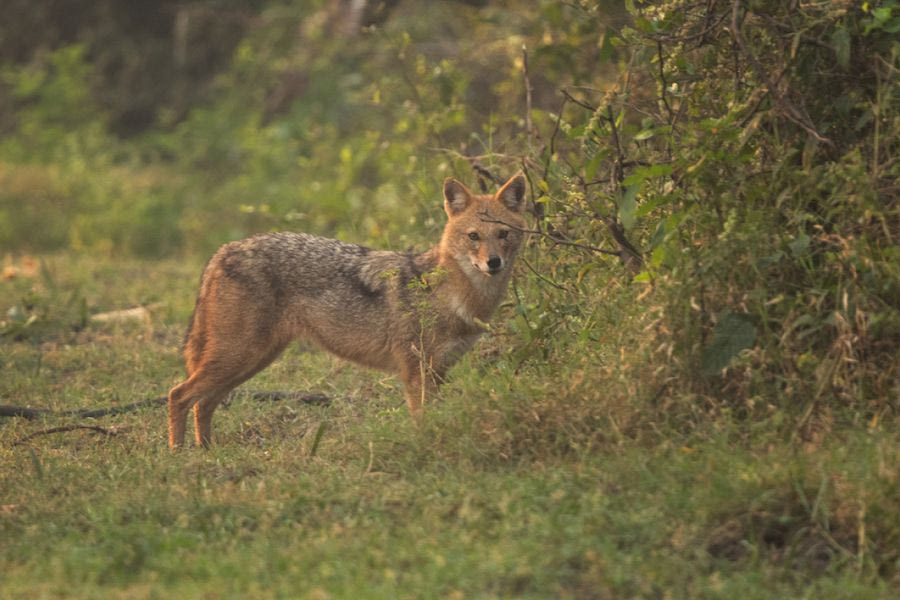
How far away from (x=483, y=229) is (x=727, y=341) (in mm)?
1992

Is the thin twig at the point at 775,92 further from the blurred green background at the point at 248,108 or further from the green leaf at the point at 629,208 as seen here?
the blurred green background at the point at 248,108

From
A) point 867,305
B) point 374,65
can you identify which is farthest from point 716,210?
point 374,65

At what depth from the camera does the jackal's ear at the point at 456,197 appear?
24.4ft

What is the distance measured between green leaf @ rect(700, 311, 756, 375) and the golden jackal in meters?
1.72

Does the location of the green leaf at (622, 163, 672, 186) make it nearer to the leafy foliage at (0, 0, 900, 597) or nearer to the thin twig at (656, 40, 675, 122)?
the leafy foliage at (0, 0, 900, 597)

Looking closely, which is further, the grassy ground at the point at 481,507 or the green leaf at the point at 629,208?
the green leaf at the point at 629,208

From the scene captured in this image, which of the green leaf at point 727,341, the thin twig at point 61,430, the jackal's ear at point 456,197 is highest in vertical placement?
the jackal's ear at point 456,197

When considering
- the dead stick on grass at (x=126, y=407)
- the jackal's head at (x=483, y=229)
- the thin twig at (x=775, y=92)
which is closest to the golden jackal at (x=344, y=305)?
the jackal's head at (x=483, y=229)

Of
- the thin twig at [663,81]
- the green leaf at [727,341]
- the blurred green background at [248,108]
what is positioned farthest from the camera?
the blurred green background at [248,108]

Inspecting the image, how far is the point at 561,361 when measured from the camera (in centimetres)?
624

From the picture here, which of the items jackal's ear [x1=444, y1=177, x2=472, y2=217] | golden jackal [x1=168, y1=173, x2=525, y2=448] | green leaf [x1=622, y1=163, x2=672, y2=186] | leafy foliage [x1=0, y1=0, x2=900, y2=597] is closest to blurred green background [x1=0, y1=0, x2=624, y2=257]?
jackal's ear [x1=444, y1=177, x2=472, y2=217]

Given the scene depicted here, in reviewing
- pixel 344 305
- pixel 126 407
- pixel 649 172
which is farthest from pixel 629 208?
pixel 126 407

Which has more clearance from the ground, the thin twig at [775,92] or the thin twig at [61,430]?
the thin twig at [775,92]

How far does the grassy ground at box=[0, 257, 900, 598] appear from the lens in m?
4.55
